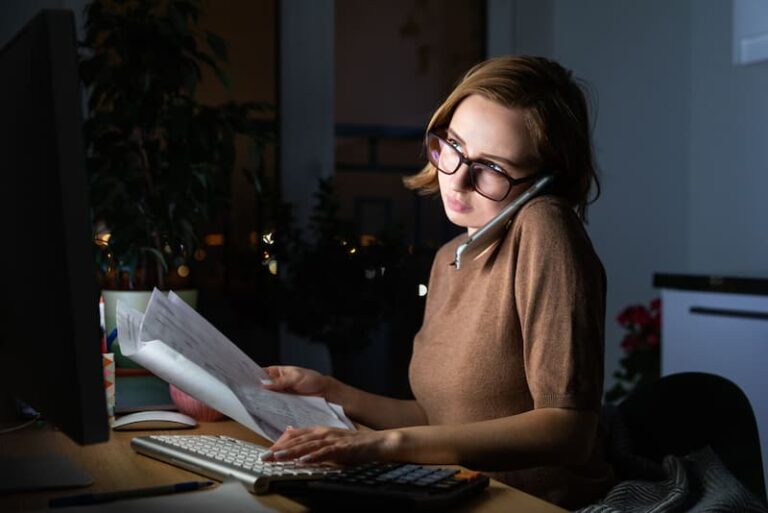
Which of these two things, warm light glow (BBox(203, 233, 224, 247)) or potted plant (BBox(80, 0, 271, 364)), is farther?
warm light glow (BBox(203, 233, 224, 247))

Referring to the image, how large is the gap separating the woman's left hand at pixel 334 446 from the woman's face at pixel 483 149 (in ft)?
1.34

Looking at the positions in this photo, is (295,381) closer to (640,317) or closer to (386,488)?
(386,488)

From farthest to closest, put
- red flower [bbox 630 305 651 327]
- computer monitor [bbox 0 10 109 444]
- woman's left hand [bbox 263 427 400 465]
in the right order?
red flower [bbox 630 305 651 327] → woman's left hand [bbox 263 427 400 465] → computer monitor [bbox 0 10 109 444]

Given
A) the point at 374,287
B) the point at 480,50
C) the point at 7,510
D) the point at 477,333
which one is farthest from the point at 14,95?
the point at 480,50

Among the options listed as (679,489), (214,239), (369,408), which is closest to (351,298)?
(214,239)

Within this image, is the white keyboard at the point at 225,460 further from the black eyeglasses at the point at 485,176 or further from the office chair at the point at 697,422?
the office chair at the point at 697,422

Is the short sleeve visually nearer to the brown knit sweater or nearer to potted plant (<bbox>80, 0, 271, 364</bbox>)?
the brown knit sweater

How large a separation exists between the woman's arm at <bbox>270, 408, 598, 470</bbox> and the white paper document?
9cm

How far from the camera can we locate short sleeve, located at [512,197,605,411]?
1064 mm

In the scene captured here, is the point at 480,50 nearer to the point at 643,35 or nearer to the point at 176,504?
the point at 643,35

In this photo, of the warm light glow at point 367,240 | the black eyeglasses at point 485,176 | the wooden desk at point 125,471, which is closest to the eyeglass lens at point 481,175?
the black eyeglasses at point 485,176

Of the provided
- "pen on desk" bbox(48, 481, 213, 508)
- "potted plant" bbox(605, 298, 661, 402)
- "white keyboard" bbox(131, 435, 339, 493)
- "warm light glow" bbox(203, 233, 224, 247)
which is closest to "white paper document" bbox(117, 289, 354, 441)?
"white keyboard" bbox(131, 435, 339, 493)

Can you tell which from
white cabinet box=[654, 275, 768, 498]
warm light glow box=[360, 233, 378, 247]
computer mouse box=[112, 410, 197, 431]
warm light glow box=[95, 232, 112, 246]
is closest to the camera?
computer mouse box=[112, 410, 197, 431]

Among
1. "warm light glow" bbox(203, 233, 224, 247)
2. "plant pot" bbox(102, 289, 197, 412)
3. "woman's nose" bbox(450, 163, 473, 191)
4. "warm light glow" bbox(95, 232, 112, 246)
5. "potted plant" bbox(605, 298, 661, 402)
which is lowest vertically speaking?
"potted plant" bbox(605, 298, 661, 402)
